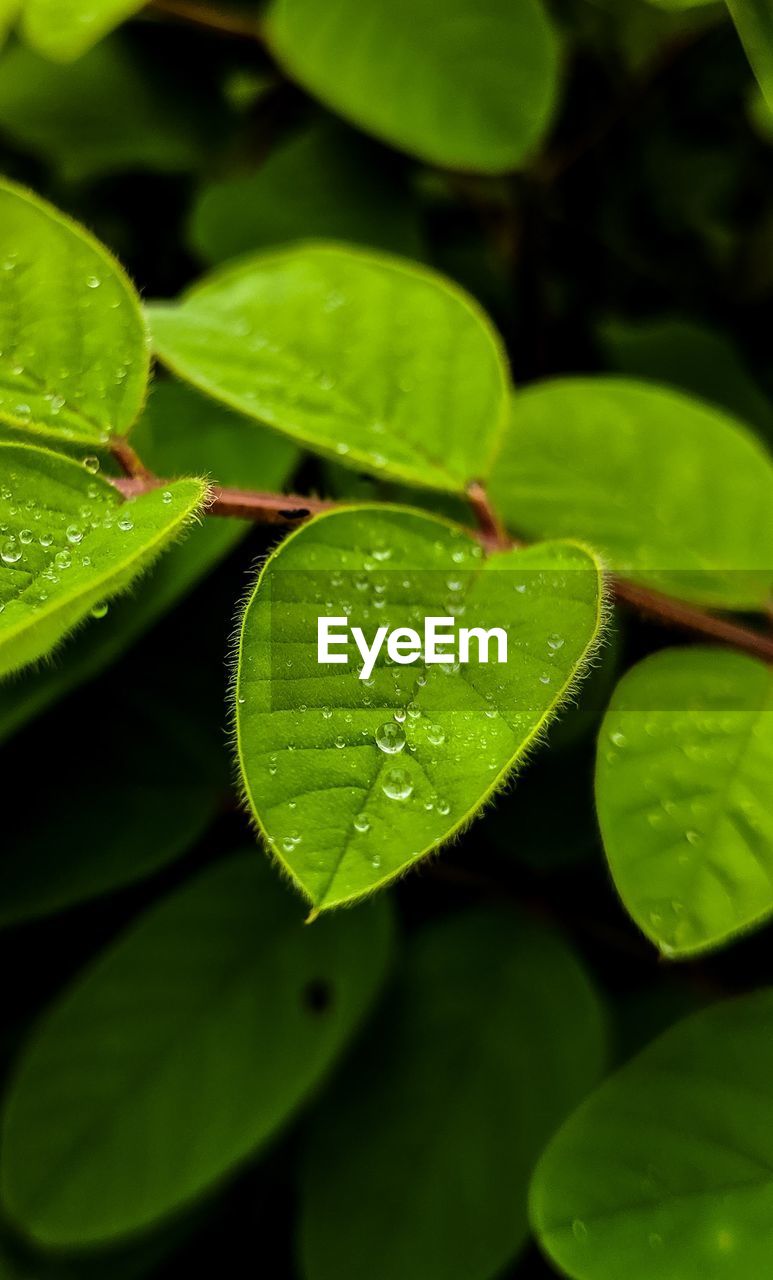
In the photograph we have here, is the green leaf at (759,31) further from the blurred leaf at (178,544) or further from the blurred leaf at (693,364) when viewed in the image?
the blurred leaf at (693,364)

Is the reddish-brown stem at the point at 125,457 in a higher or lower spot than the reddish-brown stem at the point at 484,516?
higher

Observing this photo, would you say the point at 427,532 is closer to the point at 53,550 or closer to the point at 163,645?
the point at 53,550

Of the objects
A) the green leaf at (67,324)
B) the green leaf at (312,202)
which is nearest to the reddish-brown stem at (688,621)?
the green leaf at (67,324)

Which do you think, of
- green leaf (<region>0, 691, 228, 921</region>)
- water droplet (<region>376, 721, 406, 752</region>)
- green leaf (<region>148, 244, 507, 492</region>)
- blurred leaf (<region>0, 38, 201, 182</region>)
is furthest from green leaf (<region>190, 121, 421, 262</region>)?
water droplet (<region>376, 721, 406, 752</region>)

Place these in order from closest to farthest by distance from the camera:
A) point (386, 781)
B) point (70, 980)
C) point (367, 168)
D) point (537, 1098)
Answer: point (386, 781) < point (537, 1098) < point (70, 980) < point (367, 168)

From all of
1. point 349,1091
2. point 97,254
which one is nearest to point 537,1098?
point 349,1091

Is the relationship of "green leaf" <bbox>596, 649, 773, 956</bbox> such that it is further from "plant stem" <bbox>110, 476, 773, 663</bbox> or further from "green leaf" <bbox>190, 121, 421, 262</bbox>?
"green leaf" <bbox>190, 121, 421, 262</bbox>
